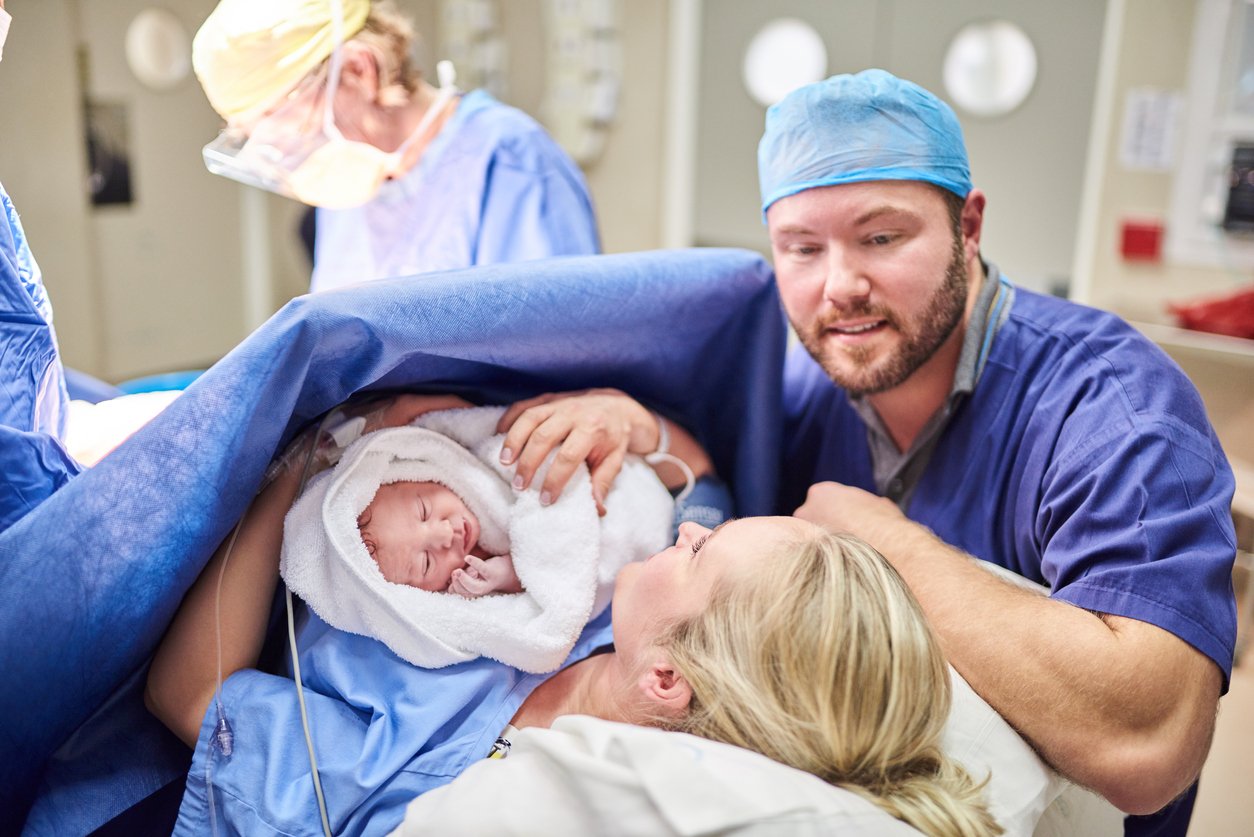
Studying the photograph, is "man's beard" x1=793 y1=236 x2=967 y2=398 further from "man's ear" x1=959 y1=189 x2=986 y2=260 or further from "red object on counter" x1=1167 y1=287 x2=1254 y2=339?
"red object on counter" x1=1167 y1=287 x2=1254 y2=339

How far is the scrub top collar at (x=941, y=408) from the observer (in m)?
1.50

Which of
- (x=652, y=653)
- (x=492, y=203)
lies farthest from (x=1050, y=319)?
(x=492, y=203)

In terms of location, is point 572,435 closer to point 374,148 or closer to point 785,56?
point 374,148

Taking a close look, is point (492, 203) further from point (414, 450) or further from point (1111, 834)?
point (1111, 834)

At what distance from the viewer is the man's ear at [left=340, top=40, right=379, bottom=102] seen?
169 cm

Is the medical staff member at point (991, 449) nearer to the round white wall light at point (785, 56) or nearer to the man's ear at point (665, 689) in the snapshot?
the man's ear at point (665, 689)

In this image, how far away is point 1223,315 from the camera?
3135mm

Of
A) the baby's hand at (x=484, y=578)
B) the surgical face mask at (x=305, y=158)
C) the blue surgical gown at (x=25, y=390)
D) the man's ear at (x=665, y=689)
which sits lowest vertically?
the man's ear at (x=665, y=689)

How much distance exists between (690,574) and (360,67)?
1.13 m

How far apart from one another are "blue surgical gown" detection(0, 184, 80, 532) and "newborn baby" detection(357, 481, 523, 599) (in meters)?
0.34

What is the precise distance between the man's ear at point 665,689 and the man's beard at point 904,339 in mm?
621

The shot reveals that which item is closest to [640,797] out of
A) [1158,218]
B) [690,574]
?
[690,574]

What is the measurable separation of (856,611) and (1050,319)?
0.73 meters

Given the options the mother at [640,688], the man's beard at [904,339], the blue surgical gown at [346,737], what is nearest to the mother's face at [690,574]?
the mother at [640,688]
